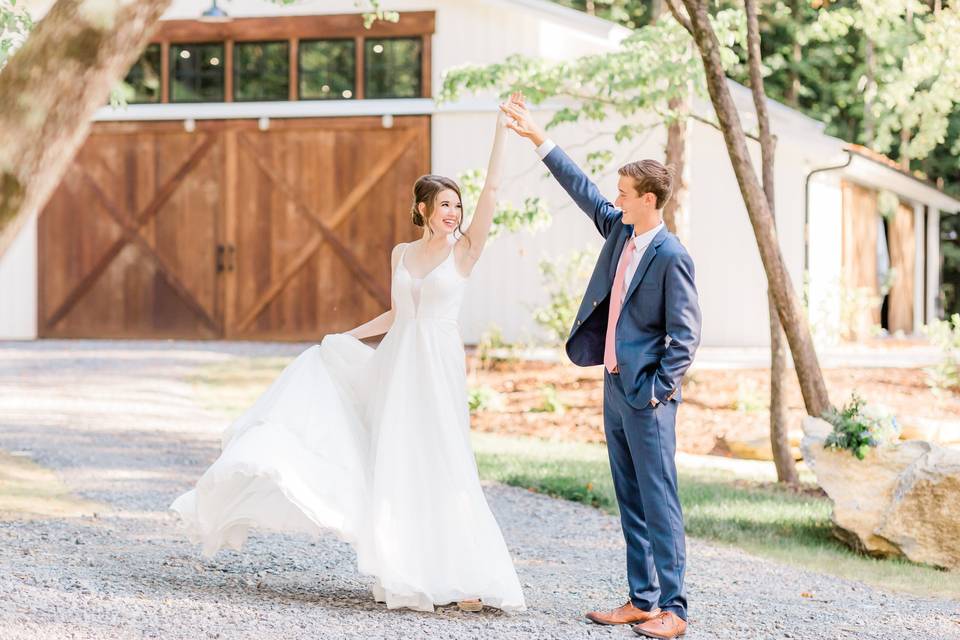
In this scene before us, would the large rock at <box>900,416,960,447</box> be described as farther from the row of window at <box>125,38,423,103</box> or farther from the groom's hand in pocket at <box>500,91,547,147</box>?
the row of window at <box>125,38,423,103</box>

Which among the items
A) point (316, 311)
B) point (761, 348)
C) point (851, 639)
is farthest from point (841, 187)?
point (851, 639)

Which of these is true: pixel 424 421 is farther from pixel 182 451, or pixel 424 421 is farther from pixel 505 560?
pixel 182 451

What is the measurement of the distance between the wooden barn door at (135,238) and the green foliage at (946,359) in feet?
35.6

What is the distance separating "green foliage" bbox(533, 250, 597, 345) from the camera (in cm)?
1619

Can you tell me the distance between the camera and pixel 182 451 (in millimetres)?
10203

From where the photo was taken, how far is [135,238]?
20.6m

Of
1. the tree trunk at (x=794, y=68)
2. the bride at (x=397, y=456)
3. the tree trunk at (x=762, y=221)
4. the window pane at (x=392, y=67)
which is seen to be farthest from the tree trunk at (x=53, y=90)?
the tree trunk at (x=794, y=68)

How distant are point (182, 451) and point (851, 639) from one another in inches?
247

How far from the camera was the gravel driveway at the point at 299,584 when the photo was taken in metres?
4.92

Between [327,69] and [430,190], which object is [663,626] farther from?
[327,69]

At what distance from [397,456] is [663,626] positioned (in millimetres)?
1217

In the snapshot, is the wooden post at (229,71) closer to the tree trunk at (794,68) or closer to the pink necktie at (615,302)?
the tree trunk at (794,68)

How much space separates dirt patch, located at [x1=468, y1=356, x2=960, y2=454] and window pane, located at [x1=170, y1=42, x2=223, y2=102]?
284 inches

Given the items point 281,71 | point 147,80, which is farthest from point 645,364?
point 147,80
